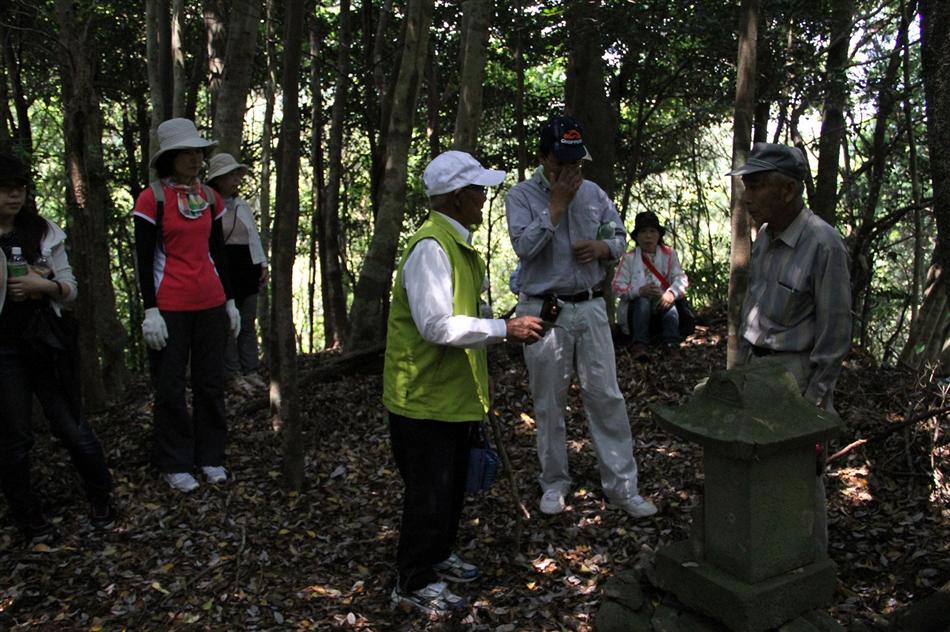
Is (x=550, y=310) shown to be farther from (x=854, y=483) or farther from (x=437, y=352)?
(x=854, y=483)

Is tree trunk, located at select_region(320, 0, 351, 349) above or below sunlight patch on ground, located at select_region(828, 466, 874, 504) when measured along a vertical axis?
above

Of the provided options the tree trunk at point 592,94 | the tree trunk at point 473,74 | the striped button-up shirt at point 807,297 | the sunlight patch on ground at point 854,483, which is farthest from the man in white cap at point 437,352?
the tree trunk at point 592,94

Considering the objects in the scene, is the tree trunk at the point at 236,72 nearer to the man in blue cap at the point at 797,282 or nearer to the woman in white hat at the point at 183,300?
the woman in white hat at the point at 183,300

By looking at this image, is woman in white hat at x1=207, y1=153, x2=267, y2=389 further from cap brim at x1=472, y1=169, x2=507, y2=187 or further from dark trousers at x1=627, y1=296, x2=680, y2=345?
dark trousers at x1=627, y1=296, x2=680, y2=345

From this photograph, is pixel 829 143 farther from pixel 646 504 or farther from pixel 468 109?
pixel 646 504

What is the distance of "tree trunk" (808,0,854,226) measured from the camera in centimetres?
713

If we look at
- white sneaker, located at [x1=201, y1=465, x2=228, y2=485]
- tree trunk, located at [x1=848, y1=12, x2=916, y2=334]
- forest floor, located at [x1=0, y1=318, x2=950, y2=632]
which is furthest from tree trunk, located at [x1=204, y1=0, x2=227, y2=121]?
tree trunk, located at [x1=848, y1=12, x2=916, y2=334]

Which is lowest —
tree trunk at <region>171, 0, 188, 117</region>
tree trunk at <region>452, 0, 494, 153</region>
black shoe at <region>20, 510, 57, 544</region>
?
black shoe at <region>20, 510, 57, 544</region>

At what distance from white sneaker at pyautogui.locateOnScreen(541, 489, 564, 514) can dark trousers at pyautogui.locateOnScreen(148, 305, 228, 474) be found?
2.01 meters

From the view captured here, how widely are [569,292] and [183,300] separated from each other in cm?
218

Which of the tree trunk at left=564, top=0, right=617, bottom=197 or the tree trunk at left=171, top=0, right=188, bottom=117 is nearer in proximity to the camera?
the tree trunk at left=564, top=0, right=617, bottom=197

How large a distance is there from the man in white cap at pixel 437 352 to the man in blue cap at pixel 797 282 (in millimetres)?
980

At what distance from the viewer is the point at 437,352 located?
3.15 meters

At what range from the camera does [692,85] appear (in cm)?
959
